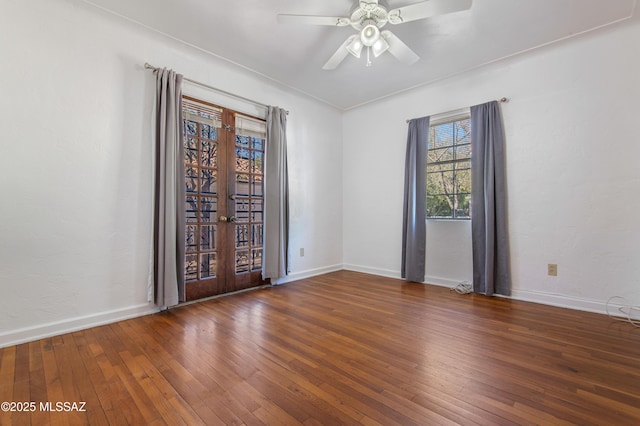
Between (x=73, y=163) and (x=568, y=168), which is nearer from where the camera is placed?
(x=73, y=163)

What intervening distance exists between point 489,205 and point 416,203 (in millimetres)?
892

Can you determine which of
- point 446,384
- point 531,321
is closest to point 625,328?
point 531,321

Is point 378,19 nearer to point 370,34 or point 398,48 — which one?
point 370,34

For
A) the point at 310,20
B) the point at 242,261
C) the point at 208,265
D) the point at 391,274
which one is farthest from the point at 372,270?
the point at 310,20

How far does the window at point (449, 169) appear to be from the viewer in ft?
11.5

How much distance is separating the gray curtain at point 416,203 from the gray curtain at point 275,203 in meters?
1.71

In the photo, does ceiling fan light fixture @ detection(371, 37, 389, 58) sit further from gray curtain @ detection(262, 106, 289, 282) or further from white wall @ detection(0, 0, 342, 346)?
white wall @ detection(0, 0, 342, 346)

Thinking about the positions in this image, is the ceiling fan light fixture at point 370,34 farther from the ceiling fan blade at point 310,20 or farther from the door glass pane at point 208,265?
the door glass pane at point 208,265

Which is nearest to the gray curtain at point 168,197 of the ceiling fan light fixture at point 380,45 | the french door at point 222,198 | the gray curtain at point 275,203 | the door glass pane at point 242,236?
the french door at point 222,198

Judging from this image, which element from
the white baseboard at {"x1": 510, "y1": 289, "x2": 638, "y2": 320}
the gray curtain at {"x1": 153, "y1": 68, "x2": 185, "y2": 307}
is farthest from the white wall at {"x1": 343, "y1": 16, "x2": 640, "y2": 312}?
the gray curtain at {"x1": 153, "y1": 68, "x2": 185, "y2": 307}

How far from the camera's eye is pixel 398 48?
245cm

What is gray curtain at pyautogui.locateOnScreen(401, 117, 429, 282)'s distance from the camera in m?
3.74

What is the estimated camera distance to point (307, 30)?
8.58ft

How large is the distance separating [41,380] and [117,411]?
2.23 feet
